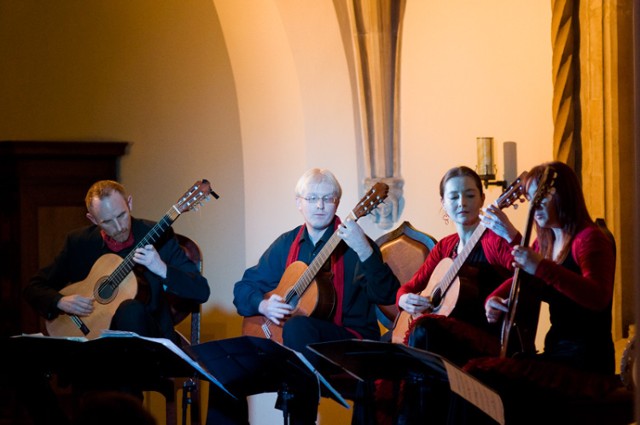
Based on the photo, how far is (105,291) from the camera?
527cm

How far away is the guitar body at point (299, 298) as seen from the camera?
5047mm

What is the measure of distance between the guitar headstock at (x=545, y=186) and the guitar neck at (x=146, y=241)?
1.82m

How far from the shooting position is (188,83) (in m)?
7.16

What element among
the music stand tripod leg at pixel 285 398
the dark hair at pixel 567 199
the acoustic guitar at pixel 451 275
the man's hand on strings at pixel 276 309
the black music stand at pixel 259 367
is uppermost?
the dark hair at pixel 567 199

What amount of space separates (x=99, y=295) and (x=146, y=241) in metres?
0.34

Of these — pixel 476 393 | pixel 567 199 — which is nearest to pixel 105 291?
pixel 567 199

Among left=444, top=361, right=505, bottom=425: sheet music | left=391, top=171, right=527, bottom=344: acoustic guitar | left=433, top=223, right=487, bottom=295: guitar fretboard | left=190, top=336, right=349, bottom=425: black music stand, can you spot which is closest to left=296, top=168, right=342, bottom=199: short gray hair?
left=391, top=171, right=527, bottom=344: acoustic guitar

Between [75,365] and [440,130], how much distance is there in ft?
9.00

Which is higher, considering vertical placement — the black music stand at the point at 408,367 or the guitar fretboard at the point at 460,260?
the guitar fretboard at the point at 460,260

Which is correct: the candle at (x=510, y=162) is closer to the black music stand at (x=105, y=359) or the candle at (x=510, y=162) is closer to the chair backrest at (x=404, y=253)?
the chair backrest at (x=404, y=253)

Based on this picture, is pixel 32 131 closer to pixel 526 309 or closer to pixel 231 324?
pixel 231 324

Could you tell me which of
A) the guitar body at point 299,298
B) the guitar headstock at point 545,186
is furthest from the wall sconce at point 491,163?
the guitar headstock at point 545,186

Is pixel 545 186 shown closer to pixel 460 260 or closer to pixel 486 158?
pixel 460 260

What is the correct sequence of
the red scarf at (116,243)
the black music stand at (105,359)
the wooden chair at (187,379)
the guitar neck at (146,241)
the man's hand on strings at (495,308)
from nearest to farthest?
the black music stand at (105,359) → the man's hand on strings at (495,308) → the wooden chair at (187,379) → the guitar neck at (146,241) → the red scarf at (116,243)
